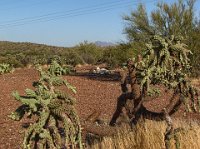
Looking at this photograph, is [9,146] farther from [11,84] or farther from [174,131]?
[11,84]

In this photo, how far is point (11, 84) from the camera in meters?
21.9

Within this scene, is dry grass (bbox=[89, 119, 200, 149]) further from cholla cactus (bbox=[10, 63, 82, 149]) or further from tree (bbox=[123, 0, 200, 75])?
tree (bbox=[123, 0, 200, 75])

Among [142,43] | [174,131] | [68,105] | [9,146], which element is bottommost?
[9,146]

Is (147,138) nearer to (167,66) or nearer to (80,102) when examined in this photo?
(167,66)

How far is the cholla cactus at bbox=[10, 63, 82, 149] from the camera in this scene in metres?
5.36

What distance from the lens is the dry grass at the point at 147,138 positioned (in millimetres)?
7680

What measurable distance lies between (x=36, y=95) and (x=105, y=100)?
39.8 feet

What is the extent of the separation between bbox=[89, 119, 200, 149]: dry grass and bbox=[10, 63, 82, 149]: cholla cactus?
8.48ft

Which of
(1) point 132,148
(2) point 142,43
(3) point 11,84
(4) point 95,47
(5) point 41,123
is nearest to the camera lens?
(5) point 41,123

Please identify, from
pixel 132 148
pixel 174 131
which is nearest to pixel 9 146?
pixel 132 148

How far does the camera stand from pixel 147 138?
8055 millimetres

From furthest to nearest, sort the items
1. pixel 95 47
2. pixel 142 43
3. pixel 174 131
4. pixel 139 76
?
pixel 95 47
pixel 142 43
pixel 139 76
pixel 174 131

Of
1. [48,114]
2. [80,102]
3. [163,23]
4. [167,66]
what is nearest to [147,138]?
[167,66]

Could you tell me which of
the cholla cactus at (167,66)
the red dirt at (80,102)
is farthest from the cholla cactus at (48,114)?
the cholla cactus at (167,66)
